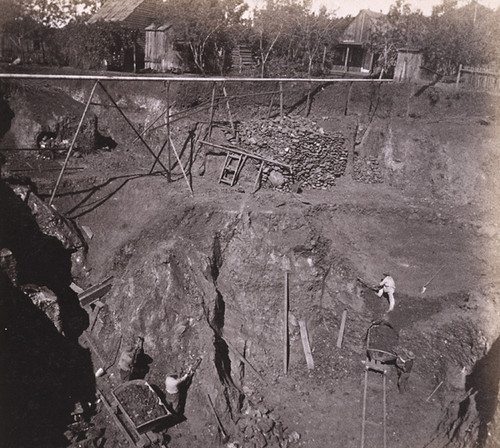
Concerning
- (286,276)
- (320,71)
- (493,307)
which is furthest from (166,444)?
(320,71)

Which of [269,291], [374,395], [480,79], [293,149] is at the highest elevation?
[480,79]

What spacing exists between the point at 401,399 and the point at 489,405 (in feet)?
7.43

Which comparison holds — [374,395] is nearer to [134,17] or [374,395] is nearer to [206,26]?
[206,26]

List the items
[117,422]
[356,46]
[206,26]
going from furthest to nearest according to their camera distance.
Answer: [356,46] < [206,26] < [117,422]

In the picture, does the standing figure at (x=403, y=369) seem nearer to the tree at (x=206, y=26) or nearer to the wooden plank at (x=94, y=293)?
the wooden plank at (x=94, y=293)

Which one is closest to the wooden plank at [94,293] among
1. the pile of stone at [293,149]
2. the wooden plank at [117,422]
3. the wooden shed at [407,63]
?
the wooden plank at [117,422]

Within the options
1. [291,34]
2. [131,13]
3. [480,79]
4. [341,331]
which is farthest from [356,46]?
[341,331]

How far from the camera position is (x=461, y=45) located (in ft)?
76.3

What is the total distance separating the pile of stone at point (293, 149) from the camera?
15.6m

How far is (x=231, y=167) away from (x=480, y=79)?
13565mm

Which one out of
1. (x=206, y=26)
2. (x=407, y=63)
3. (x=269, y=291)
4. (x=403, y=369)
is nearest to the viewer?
(x=403, y=369)

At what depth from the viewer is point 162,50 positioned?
77.3 ft

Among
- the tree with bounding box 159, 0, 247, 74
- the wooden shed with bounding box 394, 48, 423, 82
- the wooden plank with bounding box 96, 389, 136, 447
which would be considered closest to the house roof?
the tree with bounding box 159, 0, 247, 74

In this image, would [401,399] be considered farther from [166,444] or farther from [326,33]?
[326,33]
